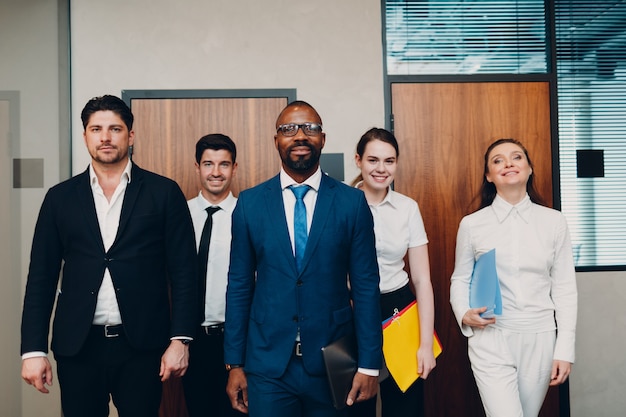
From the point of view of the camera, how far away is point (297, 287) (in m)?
1.79

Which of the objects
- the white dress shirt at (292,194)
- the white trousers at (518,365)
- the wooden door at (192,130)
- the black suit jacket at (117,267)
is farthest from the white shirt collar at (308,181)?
the wooden door at (192,130)

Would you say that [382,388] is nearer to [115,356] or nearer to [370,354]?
[370,354]

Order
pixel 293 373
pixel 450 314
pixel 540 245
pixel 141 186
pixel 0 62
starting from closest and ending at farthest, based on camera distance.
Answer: pixel 293 373 < pixel 141 186 < pixel 540 245 < pixel 0 62 < pixel 450 314

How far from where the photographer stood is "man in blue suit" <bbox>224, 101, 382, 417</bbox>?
178 cm

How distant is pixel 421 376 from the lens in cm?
224

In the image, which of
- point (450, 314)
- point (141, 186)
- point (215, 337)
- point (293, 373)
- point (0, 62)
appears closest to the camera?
point (293, 373)

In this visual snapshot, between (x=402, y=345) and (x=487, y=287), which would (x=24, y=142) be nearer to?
(x=402, y=345)

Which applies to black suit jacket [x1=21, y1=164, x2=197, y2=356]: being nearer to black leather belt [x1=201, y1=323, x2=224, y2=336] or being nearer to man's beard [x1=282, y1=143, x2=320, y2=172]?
black leather belt [x1=201, y1=323, x2=224, y2=336]

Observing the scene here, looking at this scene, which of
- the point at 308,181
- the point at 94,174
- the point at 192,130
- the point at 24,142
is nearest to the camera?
the point at 308,181

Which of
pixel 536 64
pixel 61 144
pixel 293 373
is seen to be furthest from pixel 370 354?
pixel 536 64

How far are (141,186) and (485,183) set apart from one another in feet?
5.02

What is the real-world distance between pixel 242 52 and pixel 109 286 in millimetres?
1829

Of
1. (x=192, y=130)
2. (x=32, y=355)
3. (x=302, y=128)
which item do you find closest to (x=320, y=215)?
(x=302, y=128)

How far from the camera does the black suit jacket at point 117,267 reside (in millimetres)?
1984
